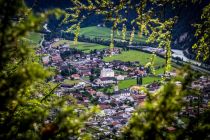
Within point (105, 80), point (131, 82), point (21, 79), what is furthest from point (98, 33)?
point (21, 79)

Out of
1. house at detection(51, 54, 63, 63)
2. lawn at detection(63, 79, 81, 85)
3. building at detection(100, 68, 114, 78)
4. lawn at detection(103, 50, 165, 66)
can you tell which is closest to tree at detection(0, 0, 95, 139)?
lawn at detection(63, 79, 81, 85)

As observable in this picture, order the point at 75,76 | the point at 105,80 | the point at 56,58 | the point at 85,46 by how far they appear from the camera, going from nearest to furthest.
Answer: the point at 105,80, the point at 75,76, the point at 56,58, the point at 85,46

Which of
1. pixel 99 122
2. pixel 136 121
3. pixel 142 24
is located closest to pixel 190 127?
pixel 136 121

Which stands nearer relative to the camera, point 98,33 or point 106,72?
point 106,72

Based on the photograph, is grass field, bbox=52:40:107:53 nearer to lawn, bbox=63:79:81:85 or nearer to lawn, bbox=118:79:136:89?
lawn, bbox=63:79:81:85

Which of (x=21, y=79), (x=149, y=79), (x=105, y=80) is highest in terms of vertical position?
(x=21, y=79)

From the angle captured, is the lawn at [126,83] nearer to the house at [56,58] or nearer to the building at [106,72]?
the building at [106,72]

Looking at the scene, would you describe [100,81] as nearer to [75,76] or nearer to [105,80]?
[105,80]

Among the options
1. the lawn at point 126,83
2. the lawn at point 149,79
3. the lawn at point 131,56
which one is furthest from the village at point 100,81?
the lawn at point 131,56

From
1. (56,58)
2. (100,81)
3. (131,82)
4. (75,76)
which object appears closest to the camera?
(131,82)

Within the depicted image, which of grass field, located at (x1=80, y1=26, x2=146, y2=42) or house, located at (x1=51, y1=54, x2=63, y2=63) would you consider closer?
house, located at (x1=51, y1=54, x2=63, y2=63)
